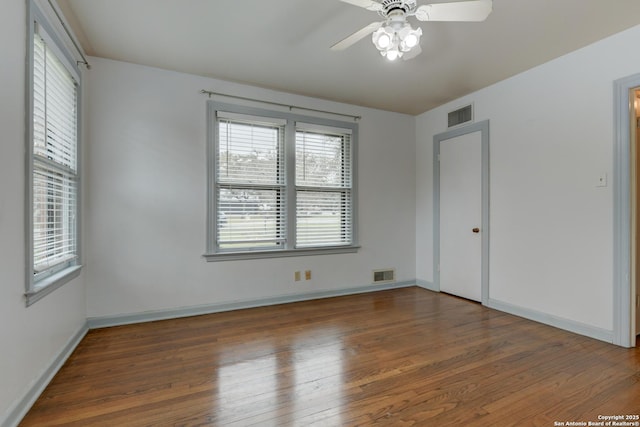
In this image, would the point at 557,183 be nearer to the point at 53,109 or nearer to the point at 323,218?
the point at 323,218

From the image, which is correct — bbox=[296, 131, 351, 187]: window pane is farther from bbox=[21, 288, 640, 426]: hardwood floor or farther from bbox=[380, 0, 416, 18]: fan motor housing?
bbox=[380, 0, 416, 18]: fan motor housing

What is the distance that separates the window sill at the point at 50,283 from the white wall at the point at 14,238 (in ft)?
0.19

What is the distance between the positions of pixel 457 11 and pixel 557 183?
2169mm

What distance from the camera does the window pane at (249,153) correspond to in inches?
141

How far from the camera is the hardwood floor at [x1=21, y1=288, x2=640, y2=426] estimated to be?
174 centimetres

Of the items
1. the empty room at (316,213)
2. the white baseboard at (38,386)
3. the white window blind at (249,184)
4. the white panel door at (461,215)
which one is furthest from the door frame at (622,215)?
the white baseboard at (38,386)

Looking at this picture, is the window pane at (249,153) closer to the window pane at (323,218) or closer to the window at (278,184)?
the window at (278,184)

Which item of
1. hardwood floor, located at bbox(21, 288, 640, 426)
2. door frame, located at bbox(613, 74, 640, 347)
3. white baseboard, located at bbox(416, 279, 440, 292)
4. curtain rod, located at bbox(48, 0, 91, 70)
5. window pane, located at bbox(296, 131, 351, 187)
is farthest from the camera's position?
white baseboard, located at bbox(416, 279, 440, 292)

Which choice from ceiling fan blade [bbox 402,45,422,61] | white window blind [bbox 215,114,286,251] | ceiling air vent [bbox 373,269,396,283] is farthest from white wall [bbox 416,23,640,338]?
white window blind [bbox 215,114,286,251]

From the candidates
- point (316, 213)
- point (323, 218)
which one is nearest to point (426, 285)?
point (323, 218)

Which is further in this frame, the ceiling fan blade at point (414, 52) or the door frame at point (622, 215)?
the door frame at point (622, 215)

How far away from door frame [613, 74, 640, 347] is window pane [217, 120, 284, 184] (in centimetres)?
324

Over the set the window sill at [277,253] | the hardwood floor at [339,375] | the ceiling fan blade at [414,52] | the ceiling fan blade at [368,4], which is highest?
the ceiling fan blade at [368,4]

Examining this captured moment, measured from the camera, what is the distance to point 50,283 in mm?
2064
